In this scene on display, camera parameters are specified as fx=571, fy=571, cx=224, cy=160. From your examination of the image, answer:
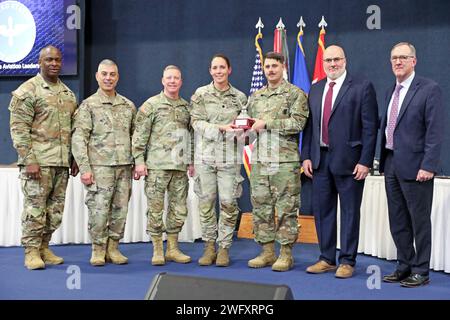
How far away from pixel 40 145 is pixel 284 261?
2080 mm

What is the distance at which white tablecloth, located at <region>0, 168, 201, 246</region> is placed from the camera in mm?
5531

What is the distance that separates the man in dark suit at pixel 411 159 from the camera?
3734mm

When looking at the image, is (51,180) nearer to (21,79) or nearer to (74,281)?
(74,281)

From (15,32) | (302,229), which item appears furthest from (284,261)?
(15,32)

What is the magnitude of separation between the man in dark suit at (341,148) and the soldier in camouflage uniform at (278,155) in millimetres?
151

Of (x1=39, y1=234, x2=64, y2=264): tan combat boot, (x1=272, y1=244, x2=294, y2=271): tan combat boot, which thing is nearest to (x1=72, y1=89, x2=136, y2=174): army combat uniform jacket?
(x1=39, y1=234, x2=64, y2=264): tan combat boot

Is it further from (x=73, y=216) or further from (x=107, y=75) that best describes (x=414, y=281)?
(x=73, y=216)

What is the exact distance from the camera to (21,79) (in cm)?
732

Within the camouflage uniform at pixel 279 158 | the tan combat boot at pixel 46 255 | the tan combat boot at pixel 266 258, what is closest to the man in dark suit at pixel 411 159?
the camouflage uniform at pixel 279 158

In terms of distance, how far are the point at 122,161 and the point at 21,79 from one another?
3488mm

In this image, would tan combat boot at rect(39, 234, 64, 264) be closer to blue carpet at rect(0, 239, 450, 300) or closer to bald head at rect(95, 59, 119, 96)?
blue carpet at rect(0, 239, 450, 300)

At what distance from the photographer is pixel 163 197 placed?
464 cm

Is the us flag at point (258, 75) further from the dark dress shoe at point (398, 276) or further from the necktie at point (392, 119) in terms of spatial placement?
the dark dress shoe at point (398, 276)

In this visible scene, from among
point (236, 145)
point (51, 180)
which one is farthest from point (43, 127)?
point (236, 145)
